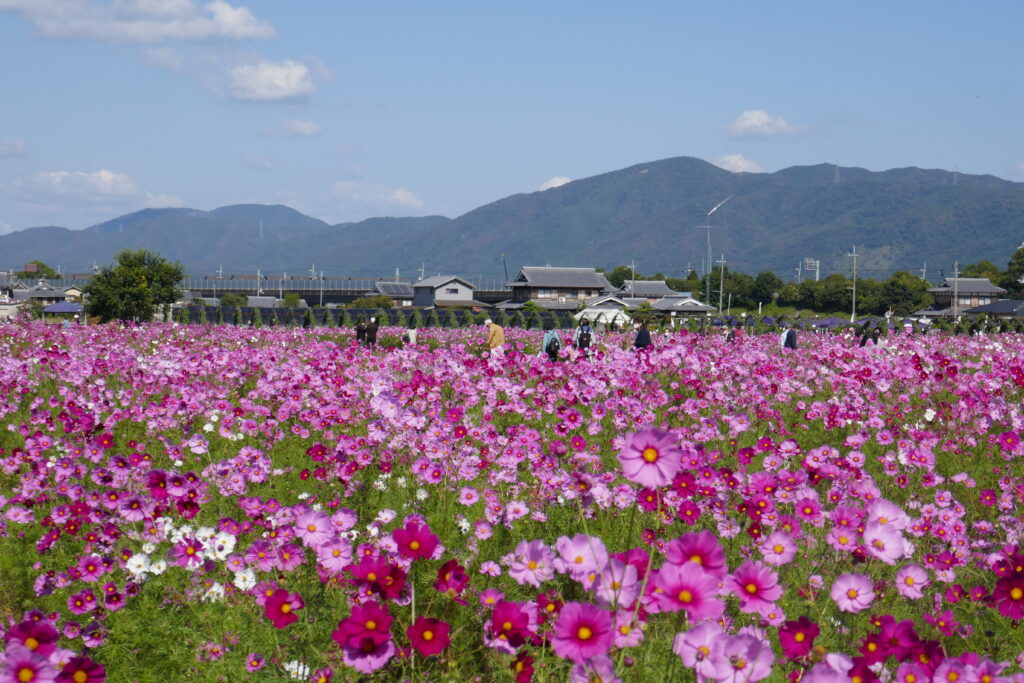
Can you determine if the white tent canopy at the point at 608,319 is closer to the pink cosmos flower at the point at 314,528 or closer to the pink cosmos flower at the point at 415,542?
the pink cosmos flower at the point at 314,528

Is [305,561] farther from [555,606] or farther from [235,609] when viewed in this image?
[555,606]

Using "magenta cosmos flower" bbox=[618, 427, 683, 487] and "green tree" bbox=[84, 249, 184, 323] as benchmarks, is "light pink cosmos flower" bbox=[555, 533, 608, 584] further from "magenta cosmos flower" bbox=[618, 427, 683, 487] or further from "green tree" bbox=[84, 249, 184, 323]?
"green tree" bbox=[84, 249, 184, 323]

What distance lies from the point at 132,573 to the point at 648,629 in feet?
6.42

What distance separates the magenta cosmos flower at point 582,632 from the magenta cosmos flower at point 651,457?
356mm

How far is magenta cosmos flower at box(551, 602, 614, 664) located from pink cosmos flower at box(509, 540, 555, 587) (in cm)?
50

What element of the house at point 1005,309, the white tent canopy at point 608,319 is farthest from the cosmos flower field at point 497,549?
the house at point 1005,309

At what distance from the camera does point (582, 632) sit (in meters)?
2.13

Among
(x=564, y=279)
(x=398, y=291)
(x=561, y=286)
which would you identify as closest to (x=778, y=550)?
(x=561, y=286)

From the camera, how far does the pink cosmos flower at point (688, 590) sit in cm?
209

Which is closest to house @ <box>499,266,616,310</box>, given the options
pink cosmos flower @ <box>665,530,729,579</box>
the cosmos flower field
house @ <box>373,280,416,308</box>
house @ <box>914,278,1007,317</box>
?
house @ <box>373,280,416,308</box>

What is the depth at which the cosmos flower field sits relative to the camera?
228cm

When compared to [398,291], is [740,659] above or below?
above

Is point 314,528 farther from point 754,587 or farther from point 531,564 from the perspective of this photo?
point 754,587

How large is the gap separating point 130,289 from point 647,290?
96610mm
